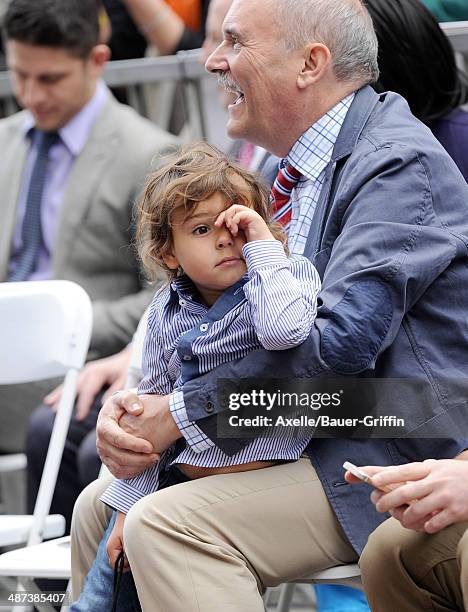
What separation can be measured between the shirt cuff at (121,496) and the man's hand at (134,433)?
0.04 metres

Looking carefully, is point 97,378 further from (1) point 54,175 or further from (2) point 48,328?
(1) point 54,175

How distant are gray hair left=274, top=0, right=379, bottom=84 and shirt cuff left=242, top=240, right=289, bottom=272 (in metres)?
0.62

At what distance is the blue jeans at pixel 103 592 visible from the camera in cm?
270

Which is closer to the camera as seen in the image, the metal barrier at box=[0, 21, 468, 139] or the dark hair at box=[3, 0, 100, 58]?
the dark hair at box=[3, 0, 100, 58]

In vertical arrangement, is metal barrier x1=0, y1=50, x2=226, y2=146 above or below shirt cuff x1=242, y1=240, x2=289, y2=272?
below

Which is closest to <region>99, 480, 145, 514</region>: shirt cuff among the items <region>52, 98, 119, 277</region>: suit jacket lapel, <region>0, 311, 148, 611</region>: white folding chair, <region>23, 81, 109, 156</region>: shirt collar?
<region>0, 311, 148, 611</region>: white folding chair

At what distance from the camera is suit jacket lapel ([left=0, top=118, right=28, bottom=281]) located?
4766mm

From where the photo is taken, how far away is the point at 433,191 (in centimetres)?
271

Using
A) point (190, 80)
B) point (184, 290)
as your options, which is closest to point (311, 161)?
point (184, 290)

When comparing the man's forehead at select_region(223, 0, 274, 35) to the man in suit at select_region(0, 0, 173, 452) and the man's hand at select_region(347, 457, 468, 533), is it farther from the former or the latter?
the man in suit at select_region(0, 0, 173, 452)

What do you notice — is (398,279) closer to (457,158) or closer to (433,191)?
(433,191)

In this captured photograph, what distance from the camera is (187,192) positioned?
267cm

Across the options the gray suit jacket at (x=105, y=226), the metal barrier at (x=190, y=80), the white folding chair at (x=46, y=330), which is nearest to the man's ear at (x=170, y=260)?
the white folding chair at (x=46, y=330)

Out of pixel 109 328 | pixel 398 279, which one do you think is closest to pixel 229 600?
pixel 398 279
